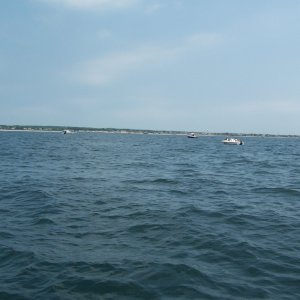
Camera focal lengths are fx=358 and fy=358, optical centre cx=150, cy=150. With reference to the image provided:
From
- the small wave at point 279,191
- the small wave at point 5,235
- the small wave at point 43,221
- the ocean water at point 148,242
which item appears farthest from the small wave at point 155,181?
the small wave at point 5,235

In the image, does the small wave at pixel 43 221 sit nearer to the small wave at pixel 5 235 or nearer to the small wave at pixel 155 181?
the small wave at pixel 5 235

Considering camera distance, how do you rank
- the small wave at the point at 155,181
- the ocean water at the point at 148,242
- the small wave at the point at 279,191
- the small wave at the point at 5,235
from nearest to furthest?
the ocean water at the point at 148,242
the small wave at the point at 5,235
the small wave at the point at 279,191
the small wave at the point at 155,181

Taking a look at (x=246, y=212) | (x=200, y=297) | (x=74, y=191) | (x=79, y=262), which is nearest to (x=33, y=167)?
(x=74, y=191)

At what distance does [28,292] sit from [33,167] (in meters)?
23.4

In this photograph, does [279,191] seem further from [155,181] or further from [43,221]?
[43,221]

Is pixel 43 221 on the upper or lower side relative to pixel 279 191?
lower

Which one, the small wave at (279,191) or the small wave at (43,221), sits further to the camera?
the small wave at (279,191)

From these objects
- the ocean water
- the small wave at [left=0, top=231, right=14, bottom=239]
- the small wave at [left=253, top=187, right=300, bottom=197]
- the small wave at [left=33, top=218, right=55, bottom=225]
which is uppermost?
the small wave at [left=253, top=187, right=300, bottom=197]

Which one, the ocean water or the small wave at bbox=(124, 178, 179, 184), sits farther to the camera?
the small wave at bbox=(124, 178, 179, 184)

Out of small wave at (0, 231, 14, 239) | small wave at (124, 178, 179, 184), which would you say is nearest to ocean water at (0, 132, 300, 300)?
small wave at (0, 231, 14, 239)

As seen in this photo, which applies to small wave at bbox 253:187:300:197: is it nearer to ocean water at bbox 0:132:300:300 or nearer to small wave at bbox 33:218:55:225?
ocean water at bbox 0:132:300:300

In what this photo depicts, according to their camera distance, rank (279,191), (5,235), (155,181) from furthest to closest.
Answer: (155,181) < (279,191) < (5,235)

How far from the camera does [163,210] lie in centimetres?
1481

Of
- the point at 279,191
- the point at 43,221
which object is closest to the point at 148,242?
the point at 43,221
